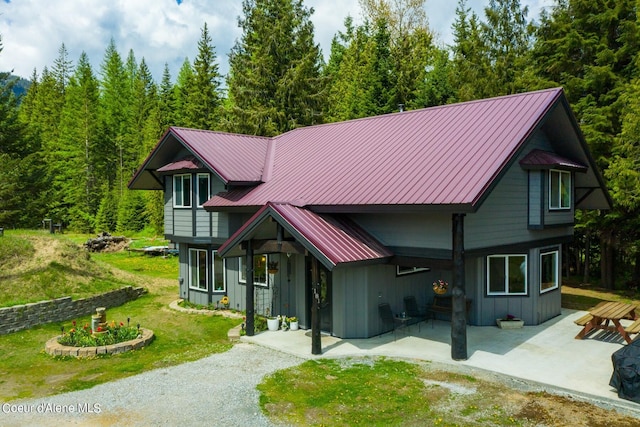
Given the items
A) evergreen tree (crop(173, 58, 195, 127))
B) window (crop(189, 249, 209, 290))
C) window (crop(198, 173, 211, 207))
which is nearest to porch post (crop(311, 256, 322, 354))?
window (crop(198, 173, 211, 207))

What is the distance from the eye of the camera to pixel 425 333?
13.3 metres

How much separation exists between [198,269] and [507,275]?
437 inches

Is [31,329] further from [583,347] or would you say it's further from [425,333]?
[583,347]

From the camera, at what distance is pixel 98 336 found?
12.2 meters

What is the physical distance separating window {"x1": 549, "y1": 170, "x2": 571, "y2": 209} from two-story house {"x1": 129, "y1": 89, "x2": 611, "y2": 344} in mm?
37

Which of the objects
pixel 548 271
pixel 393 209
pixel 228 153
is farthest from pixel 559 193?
pixel 228 153

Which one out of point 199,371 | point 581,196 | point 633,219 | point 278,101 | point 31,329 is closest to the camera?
point 199,371

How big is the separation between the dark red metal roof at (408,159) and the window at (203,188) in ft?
2.85

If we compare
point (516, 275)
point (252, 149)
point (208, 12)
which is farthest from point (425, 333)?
point (208, 12)

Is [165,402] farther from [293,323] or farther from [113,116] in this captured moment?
[113,116]

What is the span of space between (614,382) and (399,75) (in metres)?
30.1

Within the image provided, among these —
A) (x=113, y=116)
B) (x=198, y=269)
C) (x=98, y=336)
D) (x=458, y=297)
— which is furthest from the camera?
(x=113, y=116)

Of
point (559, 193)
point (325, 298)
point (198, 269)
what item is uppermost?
point (559, 193)

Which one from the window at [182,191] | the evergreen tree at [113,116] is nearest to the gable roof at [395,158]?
the window at [182,191]
